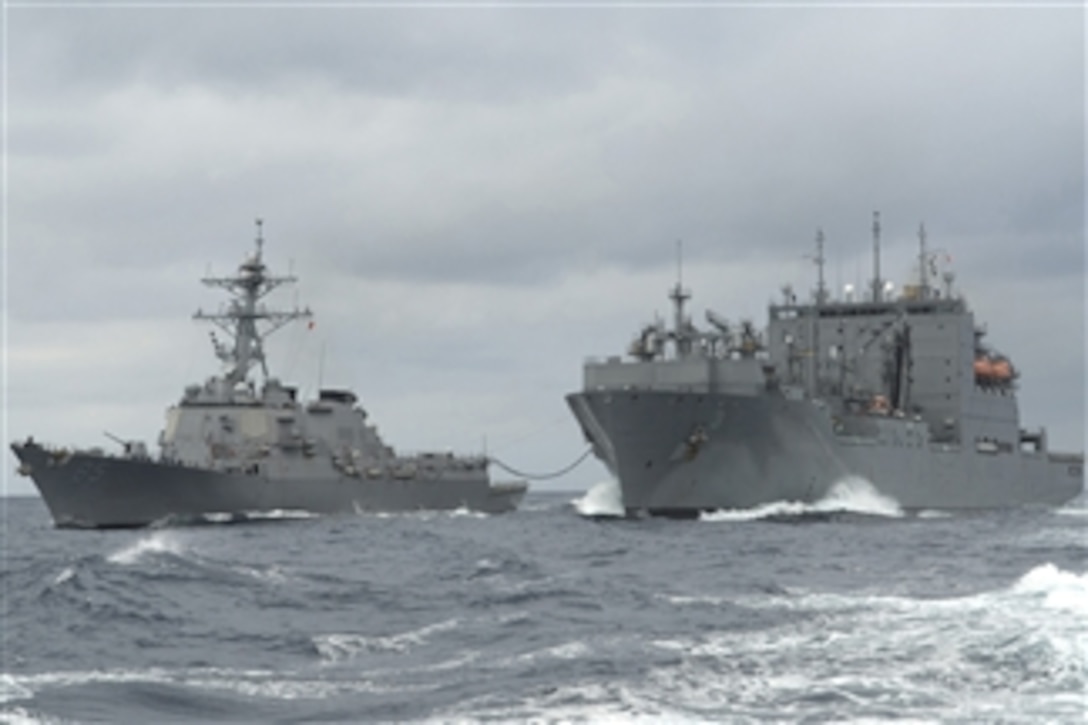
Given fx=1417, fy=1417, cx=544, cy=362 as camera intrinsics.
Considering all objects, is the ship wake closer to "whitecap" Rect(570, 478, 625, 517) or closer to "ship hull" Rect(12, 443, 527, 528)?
"whitecap" Rect(570, 478, 625, 517)

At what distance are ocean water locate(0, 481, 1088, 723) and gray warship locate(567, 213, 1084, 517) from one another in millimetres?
12676

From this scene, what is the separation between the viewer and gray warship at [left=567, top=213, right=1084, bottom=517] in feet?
150

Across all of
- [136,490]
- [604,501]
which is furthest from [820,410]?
[136,490]

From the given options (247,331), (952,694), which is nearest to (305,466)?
(247,331)

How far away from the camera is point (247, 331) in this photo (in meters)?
59.2

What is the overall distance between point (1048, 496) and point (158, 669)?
6007 cm

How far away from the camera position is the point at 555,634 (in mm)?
17562

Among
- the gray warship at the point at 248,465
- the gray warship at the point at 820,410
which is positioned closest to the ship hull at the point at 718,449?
the gray warship at the point at 820,410

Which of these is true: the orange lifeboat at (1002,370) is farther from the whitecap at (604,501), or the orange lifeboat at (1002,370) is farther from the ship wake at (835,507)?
the whitecap at (604,501)

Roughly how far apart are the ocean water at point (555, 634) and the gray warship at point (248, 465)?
53.5ft

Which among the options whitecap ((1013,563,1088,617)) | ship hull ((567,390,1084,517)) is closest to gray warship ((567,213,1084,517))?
ship hull ((567,390,1084,517))

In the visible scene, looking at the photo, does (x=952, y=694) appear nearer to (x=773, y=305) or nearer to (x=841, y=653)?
(x=841, y=653)

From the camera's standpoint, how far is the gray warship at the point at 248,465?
162 feet

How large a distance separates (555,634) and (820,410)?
103 feet
